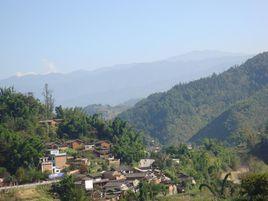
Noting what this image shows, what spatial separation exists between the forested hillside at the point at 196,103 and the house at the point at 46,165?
46095 millimetres

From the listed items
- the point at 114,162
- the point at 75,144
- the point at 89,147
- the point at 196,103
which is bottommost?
the point at 114,162

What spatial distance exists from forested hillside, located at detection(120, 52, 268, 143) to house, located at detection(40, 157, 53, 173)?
46.1 metres

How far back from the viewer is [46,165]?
3036 centimetres

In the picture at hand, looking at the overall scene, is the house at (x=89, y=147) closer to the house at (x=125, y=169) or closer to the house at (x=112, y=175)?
the house at (x=125, y=169)

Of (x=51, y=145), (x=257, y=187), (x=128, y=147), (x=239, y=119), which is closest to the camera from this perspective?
(x=257, y=187)

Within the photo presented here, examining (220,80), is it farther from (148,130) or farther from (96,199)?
(96,199)

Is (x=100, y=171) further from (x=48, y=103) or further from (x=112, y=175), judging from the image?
(x=48, y=103)

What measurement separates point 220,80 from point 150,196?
70.3 meters

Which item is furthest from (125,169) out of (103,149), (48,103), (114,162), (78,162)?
(48,103)

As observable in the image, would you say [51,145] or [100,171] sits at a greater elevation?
[51,145]

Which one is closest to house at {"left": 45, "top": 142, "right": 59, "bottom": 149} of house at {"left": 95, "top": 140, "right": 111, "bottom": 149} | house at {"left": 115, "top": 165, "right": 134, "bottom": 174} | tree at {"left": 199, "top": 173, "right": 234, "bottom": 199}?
house at {"left": 95, "top": 140, "right": 111, "bottom": 149}

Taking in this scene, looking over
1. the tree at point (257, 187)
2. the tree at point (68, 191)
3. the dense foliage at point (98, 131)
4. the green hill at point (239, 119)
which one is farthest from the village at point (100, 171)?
the green hill at point (239, 119)

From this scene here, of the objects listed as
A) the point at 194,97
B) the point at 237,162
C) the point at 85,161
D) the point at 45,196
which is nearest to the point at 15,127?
the point at 85,161

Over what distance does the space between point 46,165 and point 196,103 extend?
59690 millimetres
